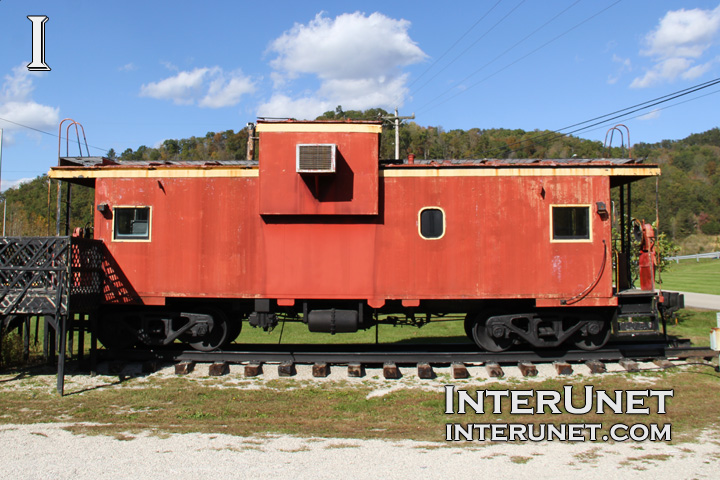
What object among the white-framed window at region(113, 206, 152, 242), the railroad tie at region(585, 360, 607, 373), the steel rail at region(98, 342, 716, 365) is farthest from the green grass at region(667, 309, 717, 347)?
the white-framed window at region(113, 206, 152, 242)

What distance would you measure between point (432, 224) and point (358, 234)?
1325 millimetres

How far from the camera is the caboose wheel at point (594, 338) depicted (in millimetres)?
9664

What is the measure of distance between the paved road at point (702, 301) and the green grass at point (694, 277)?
1535 millimetres

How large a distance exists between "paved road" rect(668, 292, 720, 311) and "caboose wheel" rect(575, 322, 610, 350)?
13.1 meters

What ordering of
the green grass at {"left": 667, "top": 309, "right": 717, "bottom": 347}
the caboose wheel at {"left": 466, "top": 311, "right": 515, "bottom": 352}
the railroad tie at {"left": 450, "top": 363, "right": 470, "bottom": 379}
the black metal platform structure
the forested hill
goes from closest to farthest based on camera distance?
the black metal platform structure, the railroad tie at {"left": 450, "top": 363, "right": 470, "bottom": 379}, the caboose wheel at {"left": 466, "top": 311, "right": 515, "bottom": 352}, the green grass at {"left": 667, "top": 309, "right": 717, "bottom": 347}, the forested hill

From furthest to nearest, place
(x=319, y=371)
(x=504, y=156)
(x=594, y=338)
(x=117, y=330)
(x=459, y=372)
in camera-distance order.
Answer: (x=504, y=156) < (x=594, y=338) < (x=117, y=330) < (x=319, y=371) < (x=459, y=372)

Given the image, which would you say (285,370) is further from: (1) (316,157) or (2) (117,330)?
(1) (316,157)

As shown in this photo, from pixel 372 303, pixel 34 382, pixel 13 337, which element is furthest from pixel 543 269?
pixel 13 337

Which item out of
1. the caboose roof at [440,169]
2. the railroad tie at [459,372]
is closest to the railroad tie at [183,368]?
the caboose roof at [440,169]

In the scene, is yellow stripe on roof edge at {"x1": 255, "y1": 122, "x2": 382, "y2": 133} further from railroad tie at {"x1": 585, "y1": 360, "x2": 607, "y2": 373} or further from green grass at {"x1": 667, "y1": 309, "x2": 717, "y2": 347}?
green grass at {"x1": 667, "y1": 309, "x2": 717, "y2": 347}

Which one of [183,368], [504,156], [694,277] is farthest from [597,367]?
[504,156]

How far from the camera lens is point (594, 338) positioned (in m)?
9.95

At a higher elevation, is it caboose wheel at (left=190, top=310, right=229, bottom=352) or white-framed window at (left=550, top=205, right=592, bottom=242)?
white-framed window at (left=550, top=205, right=592, bottom=242)

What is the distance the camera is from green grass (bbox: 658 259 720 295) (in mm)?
31091
